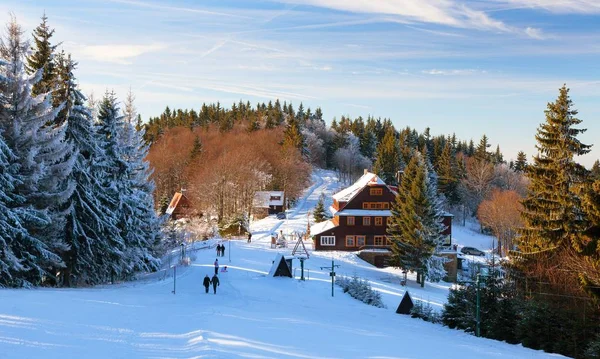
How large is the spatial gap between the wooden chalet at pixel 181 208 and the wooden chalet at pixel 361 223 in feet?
93.8

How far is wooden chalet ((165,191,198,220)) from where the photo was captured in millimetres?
78750

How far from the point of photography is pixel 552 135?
92.7 ft

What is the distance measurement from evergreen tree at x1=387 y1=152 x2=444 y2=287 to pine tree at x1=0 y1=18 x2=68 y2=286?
3222 cm

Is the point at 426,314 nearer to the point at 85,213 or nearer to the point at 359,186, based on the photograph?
the point at 85,213

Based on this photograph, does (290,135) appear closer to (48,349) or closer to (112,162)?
(112,162)

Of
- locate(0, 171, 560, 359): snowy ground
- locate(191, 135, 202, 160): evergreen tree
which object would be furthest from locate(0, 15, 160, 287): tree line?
locate(191, 135, 202, 160): evergreen tree

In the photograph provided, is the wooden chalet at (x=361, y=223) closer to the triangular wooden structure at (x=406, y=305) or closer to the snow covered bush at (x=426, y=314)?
the triangular wooden structure at (x=406, y=305)

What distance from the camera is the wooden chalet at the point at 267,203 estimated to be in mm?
82438

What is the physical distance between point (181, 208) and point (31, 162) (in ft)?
191

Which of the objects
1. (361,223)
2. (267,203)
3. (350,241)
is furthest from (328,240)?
(267,203)

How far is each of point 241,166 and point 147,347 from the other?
2670 inches

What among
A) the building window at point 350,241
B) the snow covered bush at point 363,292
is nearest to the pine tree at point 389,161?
the building window at point 350,241

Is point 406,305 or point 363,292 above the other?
point 406,305

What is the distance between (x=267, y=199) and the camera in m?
84.6
